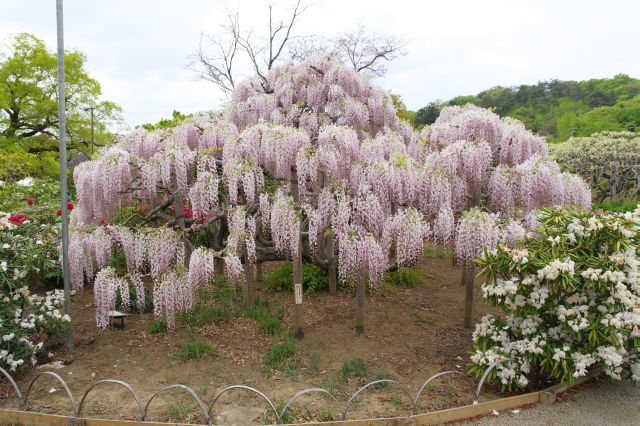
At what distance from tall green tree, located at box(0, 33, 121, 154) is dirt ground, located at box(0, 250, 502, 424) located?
19876mm

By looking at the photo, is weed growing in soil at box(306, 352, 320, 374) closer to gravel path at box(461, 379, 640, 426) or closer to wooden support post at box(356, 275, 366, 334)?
wooden support post at box(356, 275, 366, 334)

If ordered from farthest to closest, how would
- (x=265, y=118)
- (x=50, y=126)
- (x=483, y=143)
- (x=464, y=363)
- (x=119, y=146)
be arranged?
(x=50, y=126) → (x=265, y=118) → (x=119, y=146) → (x=483, y=143) → (x=464, y=363)

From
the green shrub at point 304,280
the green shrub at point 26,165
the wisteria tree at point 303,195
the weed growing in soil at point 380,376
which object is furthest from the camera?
the green shrub at point 26,165

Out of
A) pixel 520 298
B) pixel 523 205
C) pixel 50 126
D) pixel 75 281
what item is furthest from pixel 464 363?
pixel 50 126

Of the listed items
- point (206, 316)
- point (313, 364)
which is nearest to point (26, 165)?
point (206, 316)

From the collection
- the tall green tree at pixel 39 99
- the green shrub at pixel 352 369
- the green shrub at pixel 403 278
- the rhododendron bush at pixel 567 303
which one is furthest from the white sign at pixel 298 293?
the tall green tree at pixel 39 99

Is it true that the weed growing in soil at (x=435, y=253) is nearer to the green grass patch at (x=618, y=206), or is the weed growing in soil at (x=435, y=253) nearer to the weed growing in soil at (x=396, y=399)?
the weed growing in soil at (x=396, y=399)

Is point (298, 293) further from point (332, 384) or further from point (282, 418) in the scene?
point (282, 418)

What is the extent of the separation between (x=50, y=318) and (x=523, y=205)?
662 centimetres

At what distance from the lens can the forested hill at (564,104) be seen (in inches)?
1241

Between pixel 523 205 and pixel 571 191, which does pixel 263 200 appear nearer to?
pixel 523 205

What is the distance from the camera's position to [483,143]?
254 inches

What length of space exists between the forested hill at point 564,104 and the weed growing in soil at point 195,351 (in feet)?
102

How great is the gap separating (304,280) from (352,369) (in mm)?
3282
